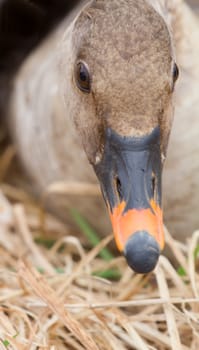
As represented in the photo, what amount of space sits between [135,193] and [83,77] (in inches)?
11.6

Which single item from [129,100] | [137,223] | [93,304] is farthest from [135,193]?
[93,304]

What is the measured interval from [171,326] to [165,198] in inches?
17.4

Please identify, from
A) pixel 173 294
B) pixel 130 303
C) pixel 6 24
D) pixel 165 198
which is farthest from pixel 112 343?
pixel 6 24

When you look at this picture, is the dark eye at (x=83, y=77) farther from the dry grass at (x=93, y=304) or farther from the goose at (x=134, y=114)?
the dry grass at (x=93, y=304)

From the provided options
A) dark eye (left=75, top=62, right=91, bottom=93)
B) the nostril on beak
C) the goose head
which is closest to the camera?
the nostril on beak

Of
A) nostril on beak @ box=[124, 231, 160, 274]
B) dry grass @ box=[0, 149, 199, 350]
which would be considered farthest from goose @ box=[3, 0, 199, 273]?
dry grass @ box=[0, 149, 199, 350]

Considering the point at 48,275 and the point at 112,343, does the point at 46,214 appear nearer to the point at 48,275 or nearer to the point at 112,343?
the point at 48,275

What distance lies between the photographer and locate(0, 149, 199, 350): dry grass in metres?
1.80

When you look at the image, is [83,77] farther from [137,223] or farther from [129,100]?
[137,223]

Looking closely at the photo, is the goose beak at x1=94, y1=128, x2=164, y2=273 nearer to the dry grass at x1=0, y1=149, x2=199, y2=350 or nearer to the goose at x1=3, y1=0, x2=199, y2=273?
the goose at x1=3, y1=0, x2=199, y2=273

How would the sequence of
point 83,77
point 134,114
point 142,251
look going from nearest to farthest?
point 142,251 → point 134,114 → point 83,77

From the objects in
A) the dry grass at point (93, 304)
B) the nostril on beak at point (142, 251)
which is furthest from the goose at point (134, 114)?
the dry grass at point (93, 304)

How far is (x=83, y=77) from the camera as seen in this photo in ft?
5.99

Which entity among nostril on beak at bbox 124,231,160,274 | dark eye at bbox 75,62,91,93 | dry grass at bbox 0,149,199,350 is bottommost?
dry grass at bbox 0,149,199,350
